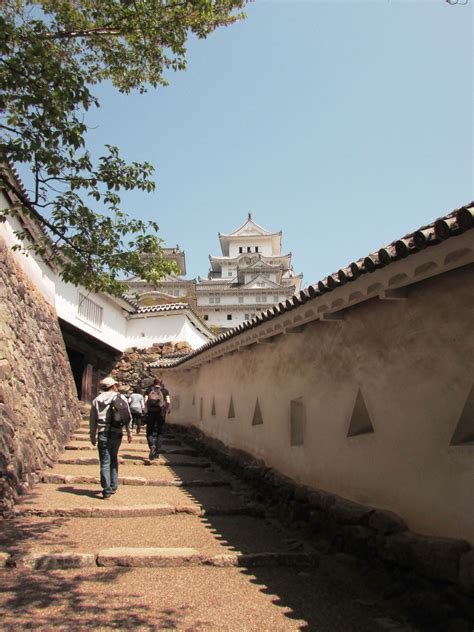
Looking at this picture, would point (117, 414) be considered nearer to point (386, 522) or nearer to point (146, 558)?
point (146, 558)

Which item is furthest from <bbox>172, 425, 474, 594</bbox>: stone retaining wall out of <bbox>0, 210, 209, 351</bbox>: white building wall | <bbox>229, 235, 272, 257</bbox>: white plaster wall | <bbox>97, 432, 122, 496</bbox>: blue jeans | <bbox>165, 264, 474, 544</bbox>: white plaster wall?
<bbox>229, 235, 272, 257</bbox>: white plaster wall

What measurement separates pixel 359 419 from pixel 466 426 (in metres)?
1.48

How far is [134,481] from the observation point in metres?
8.20

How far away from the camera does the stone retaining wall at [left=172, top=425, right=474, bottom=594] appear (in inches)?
126

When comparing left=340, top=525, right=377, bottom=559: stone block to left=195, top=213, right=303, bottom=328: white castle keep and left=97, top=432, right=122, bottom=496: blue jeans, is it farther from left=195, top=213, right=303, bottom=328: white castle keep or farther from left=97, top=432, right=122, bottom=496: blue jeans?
left=195, top=213, right=303, bottom=328: white castle keep

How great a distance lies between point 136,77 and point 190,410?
10477mm

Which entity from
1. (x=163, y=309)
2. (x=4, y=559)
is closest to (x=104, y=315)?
(x=163, y=309)

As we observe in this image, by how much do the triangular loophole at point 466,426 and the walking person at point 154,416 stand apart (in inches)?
302

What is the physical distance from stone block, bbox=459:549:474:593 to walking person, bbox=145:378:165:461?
25.9 feet

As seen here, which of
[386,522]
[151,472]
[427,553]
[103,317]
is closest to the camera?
[427,553]

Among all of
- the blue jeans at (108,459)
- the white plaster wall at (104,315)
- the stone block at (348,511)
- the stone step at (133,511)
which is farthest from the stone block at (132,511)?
the white plaster wall at (104,315)

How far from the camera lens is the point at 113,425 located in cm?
721

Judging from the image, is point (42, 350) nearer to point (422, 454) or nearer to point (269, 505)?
point (269, 505)

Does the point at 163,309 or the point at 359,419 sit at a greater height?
the point at 163,309
